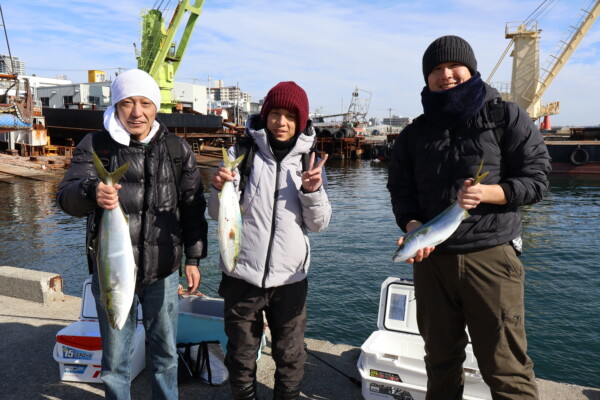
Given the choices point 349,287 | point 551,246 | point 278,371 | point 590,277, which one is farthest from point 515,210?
point 551,246

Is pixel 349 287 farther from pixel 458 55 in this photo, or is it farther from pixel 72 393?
pixel 458 55

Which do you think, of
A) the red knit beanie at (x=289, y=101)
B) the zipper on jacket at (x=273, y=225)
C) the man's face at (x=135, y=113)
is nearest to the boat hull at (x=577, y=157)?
A: the red knit beanie at (x=289, y=101)

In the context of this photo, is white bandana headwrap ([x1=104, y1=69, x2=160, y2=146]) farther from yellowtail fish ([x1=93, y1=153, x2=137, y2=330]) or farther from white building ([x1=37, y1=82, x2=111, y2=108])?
white building ([x1=37, y1=82, x2=111, y2=108])

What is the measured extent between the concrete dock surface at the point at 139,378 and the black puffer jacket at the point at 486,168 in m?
1.78

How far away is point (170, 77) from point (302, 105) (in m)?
31.0

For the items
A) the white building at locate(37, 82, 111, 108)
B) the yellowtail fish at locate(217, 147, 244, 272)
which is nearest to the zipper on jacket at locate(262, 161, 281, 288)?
the yellowtail fish at locate(217, 147, 244, 272)

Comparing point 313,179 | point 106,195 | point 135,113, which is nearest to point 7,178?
point 135,113

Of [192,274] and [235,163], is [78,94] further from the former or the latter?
[235,163]

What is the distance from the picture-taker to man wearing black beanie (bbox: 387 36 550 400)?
2314 mm

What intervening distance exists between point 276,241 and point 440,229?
3.55ft

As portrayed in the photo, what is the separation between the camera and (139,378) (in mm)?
3535

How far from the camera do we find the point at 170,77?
102 feet

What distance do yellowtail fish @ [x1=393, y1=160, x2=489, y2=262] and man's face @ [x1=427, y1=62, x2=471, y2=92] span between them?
53cm

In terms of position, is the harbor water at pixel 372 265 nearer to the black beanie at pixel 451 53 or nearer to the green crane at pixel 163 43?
the black beanie at pixel 451 53
